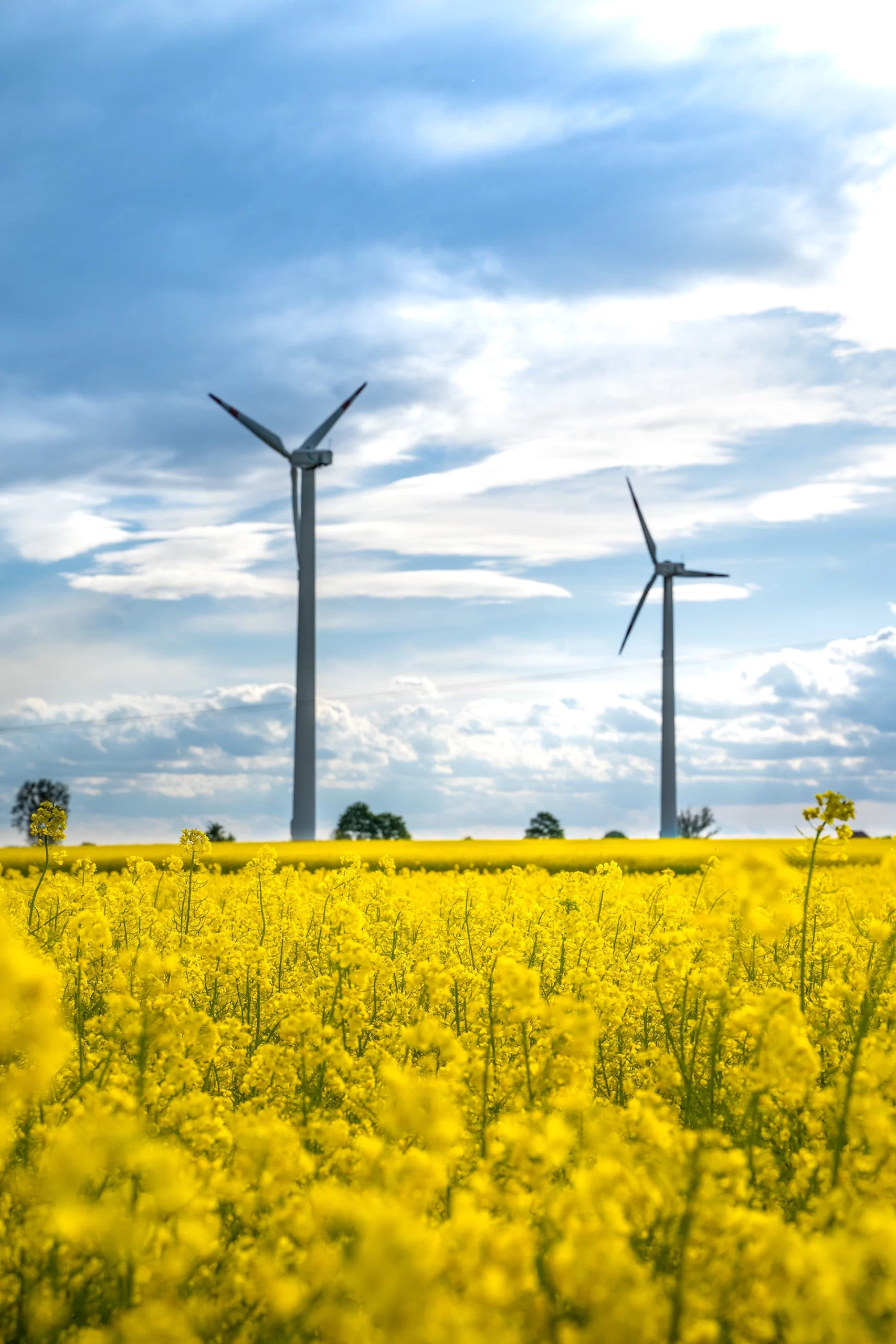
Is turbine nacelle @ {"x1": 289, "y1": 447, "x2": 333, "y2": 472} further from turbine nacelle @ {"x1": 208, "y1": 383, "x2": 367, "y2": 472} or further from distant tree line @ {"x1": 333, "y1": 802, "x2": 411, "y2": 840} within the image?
distant tree line @ {"x1": 333, "y1": 802, "x2": 411, "y2": 840}

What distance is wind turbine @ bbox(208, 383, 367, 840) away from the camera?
127 ft

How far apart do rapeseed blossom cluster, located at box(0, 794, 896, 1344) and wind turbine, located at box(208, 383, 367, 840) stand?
96.3 ft

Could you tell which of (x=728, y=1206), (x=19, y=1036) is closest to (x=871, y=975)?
(x=728, y=1206)

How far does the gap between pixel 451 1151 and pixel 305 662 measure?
36.2 metres

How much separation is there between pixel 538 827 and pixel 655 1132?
295 feet

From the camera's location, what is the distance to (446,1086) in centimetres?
487

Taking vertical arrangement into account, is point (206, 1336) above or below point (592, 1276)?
below

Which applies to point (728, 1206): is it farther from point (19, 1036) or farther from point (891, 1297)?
point (19, 1036)

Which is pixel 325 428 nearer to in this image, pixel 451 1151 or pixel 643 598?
pixel 643 598

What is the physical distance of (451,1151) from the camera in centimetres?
430

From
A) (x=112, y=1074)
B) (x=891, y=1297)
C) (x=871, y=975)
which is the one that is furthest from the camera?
(x=871, y=975)

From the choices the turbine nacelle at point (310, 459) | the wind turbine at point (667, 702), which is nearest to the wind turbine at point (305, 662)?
the turbine nacelle at point (310, 459)

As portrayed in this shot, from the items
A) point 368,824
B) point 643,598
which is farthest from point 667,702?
point 368,824

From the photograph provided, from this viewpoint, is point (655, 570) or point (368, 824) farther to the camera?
point (368, 824)
